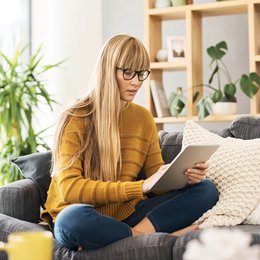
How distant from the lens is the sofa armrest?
2562 millimetres

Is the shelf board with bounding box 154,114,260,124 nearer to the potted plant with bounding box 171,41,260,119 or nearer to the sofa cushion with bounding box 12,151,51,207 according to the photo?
the potted plant with bounding box 171,41,260,119

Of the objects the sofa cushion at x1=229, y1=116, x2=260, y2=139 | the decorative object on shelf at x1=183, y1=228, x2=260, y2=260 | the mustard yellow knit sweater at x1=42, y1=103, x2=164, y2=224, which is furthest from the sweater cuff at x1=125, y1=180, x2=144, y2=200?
the decorative object on shelf at x1=183, y1=228, x2=260, y2=260

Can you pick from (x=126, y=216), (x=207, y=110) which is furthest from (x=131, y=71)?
(x=207, y=110)

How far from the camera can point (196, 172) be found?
234 centimetres

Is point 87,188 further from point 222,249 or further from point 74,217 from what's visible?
point 222,249

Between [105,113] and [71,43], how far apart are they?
7.70ft

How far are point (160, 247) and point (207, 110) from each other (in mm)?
1998

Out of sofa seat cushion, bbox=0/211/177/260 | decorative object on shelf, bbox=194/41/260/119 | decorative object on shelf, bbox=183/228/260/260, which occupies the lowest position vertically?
sofa seat cushion, bbox=0/211/177/260

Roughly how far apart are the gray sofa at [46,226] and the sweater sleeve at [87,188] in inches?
6.9

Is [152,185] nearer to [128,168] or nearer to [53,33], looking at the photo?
[128,168]

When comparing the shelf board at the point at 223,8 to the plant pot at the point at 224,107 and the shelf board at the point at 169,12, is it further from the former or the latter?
the plant pot at the point at 224,107

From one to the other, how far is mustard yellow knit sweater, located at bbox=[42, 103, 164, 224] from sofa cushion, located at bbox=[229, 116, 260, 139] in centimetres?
39

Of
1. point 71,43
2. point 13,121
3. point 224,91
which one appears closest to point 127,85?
point 224,91

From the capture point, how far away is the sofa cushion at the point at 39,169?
106 inches
